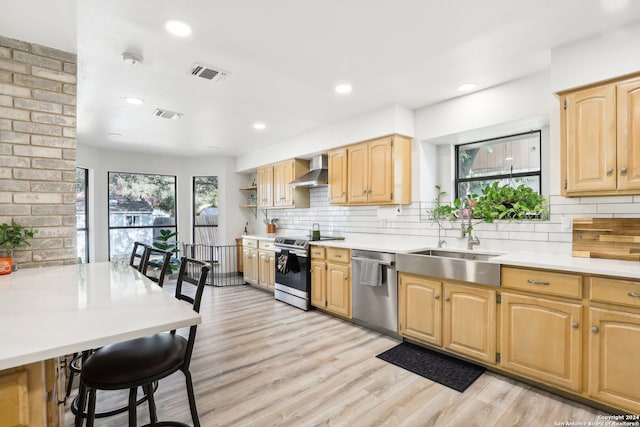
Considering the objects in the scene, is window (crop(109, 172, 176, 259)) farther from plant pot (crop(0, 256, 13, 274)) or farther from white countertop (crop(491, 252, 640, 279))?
white countertop (crop(491, 252, 640, 279))

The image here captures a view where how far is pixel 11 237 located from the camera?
2.08 m

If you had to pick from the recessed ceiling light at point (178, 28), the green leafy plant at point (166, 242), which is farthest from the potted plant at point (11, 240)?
the green leafy plant at point (166, 242)

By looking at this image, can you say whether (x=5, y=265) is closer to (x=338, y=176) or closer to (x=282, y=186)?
(x=338, y=176)

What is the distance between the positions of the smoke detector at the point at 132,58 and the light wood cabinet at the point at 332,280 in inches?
105

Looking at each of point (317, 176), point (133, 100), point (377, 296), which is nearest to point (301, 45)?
point (133, 100)

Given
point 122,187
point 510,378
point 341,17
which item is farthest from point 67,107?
point 122,187

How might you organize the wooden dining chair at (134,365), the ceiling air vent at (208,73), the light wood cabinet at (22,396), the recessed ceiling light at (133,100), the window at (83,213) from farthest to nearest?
the window at (83,213) < the recessed ceiling light at (133,100) < the ceiling air vent at (208,73) < the wooden dining chair at (134,365) < the light wood cabinet at (22,396)

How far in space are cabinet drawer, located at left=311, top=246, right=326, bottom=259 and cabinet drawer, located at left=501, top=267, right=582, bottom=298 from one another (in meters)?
2.12

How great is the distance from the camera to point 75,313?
4.07 feet

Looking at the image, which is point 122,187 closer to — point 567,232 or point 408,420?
point 408,420

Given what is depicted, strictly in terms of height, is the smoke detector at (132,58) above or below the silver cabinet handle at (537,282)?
above

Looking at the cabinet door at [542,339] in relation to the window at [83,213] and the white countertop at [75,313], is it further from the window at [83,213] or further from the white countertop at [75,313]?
the window at [83,213]

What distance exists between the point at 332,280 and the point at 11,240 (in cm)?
290

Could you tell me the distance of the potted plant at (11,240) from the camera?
2006 mm
